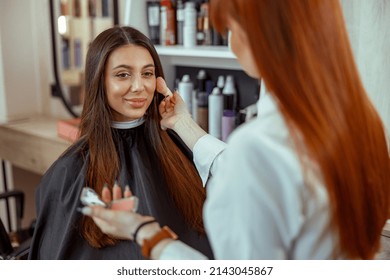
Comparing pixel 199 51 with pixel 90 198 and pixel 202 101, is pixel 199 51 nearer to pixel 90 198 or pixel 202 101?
pixel 202 101

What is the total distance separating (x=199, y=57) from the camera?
1789mm

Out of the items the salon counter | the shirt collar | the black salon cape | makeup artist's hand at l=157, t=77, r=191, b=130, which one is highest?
makeup artist's hand at l=157, t=77, r=191, b=130

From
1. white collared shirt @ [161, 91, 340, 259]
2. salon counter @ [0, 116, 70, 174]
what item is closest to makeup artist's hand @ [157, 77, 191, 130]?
white collared shirt @ [161, 91, 340, 259]

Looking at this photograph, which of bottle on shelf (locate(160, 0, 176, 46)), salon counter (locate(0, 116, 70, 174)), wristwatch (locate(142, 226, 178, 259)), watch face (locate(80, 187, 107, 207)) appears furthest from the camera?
salon counter (locate(0, 116, 70, 174))

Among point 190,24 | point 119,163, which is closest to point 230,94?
point 190,24

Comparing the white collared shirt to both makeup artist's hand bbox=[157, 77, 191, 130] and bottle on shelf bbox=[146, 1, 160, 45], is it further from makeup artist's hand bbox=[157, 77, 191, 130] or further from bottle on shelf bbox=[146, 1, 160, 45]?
bottle on shelf bbox=[146, 1, 160, 45]

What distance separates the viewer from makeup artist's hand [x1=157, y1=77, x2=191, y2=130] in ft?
3.72

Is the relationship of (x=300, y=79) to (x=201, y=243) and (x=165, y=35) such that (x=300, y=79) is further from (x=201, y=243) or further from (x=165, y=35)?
(x=165, y=35)

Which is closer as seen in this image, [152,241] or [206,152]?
[152,241]

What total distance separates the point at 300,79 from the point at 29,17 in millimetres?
2009

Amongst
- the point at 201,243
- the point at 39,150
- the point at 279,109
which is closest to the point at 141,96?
the point at 201,243

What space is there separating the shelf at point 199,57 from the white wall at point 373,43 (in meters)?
0.43

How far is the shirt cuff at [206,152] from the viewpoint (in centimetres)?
110

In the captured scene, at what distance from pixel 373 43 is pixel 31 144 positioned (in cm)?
151
